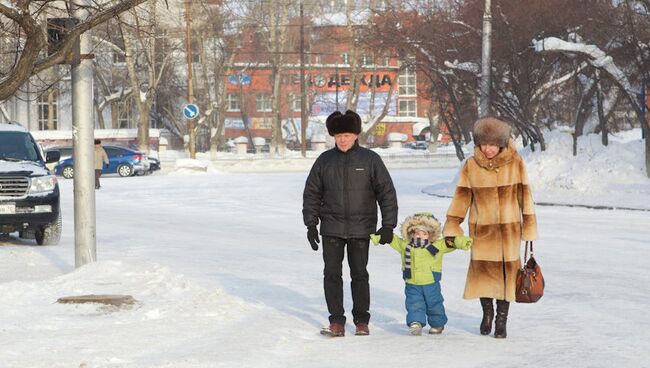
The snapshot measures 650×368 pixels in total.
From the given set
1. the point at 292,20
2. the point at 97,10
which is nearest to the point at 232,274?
the point at 97,10

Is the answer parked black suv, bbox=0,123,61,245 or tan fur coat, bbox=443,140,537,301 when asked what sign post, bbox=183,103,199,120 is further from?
tan fur coat, bbox=443,140,537,301

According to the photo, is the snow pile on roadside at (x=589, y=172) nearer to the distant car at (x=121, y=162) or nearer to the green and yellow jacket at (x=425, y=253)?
the green and yellow jacket at (x=425, y=253)

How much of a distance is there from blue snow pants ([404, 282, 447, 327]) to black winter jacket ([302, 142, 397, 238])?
1.76ft

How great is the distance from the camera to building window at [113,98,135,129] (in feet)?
253

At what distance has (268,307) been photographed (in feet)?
35.2

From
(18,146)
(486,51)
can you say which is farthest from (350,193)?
(486,51)

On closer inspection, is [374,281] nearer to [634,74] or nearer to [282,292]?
[282,292]

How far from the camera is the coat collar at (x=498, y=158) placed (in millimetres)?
8703

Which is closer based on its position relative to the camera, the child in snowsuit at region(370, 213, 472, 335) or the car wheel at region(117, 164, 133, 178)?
the child in snowsuit at region(370, 213, 472, 335)

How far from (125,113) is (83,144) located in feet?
233

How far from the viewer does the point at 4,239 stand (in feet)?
64.3

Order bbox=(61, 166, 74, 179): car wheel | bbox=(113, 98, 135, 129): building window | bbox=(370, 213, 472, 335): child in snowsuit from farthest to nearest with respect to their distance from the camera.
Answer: bbox=(113, 98, 135, 129): building window < bbox=(61, 166, 74, 179): car wheel < bbox=(370, 213, 472, 335): child in snowsuit

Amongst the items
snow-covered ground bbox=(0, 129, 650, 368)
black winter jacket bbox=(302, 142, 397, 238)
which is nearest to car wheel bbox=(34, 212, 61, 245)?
snow-covered ground bbox=(0, 129, 650, 368)

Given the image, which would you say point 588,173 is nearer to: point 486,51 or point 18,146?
point 486,51
